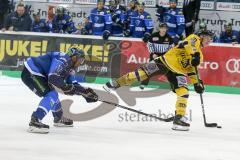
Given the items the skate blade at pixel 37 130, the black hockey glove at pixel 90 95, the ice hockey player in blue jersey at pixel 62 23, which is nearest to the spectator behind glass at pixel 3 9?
the ice hockey player in blue jersey at pixel 62 23

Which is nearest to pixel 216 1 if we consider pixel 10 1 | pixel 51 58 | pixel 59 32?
pixel 59 32

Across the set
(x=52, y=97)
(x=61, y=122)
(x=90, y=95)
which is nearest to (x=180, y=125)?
(x=90, y=95)

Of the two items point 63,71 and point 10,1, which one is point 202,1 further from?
point 63,71

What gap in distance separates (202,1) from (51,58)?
9690 millimetres

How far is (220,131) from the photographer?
822cm

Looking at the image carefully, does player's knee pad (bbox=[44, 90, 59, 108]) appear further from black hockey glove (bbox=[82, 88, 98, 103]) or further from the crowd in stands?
the crowd in stands

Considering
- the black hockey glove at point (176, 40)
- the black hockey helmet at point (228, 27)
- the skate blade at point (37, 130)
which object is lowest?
the skate blade at point (37, 130)

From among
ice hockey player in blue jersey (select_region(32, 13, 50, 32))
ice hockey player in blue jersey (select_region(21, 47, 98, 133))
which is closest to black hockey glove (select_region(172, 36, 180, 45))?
ice hockey player in blue jersey (select_region(32, 13, 50, 32))

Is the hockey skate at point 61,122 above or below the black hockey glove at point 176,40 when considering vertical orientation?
below

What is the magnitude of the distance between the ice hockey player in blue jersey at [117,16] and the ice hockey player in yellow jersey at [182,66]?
6116mm

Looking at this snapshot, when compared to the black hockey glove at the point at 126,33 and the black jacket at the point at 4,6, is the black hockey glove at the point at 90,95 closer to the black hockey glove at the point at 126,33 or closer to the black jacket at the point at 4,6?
the black hockey glove at the point at 126,33

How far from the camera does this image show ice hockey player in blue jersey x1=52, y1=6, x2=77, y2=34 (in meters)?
15.7

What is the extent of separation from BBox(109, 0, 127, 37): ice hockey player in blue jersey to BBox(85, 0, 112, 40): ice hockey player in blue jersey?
16cm

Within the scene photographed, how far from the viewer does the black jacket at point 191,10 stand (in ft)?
50.3
